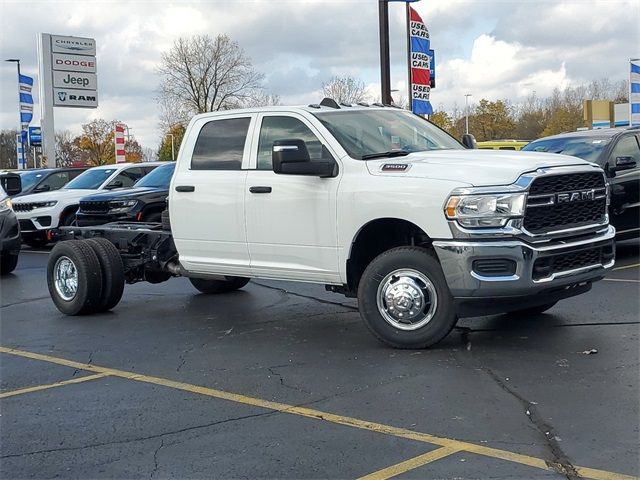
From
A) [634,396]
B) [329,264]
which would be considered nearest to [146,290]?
[329,264]

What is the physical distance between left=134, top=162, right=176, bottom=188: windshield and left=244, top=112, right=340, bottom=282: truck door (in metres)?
6.60

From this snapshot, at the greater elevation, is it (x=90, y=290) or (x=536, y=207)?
(x=536, y=207)

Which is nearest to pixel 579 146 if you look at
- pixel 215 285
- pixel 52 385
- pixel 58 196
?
pixel 215 285

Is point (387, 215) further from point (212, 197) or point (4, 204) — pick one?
point (4, 204)

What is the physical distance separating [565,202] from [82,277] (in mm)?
5131

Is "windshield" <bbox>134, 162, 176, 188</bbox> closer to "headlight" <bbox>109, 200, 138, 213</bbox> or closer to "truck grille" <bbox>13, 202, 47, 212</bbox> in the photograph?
Answer: "headlight" <bbox>109, 200, 138, 213</bbox>

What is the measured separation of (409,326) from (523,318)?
1718 mm

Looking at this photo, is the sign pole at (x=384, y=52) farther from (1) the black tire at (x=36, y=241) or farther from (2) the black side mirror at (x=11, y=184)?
(1) the black tire at (x=36, y=241)

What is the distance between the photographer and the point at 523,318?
7.86 meters

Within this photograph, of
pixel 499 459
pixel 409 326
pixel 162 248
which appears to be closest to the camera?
pixel 499 459

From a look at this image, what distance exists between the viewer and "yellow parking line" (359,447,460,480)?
4.11m

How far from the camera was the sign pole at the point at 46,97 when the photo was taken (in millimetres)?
30828

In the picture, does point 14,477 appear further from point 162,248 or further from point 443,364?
point 162,248

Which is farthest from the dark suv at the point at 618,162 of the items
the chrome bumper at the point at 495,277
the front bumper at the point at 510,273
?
the chrome bumper at the point at 495,277
